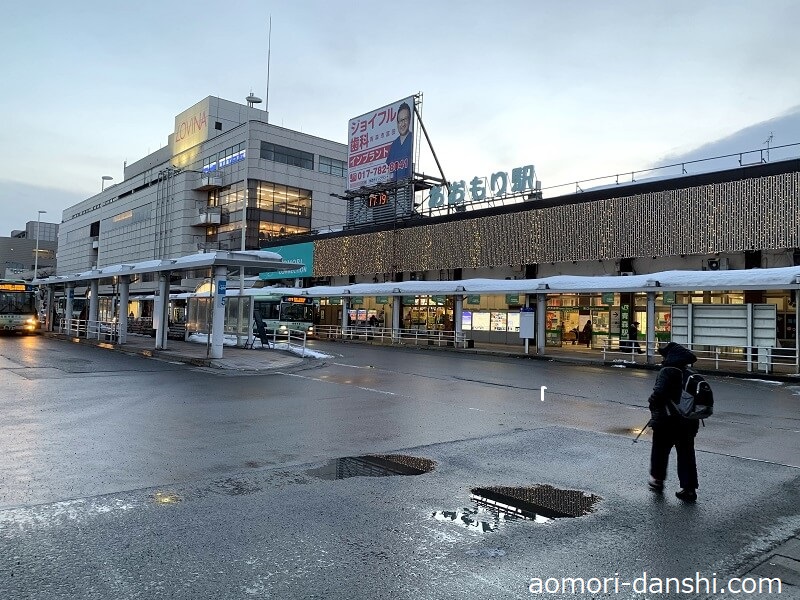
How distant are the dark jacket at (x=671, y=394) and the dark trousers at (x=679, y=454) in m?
0.07

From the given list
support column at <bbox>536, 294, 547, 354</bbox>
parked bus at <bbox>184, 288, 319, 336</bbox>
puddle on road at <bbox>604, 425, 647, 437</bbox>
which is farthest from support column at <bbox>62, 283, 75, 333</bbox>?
puddle on road at <bbox>604, 425, 647, 437</bbox>

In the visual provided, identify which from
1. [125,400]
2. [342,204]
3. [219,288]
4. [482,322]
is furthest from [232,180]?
[125,400]

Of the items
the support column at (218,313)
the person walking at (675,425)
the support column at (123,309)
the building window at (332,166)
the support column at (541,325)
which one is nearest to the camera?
the person walking at (675,425)

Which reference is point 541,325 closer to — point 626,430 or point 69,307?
point 626,430

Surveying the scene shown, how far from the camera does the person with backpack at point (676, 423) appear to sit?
617 centimetres

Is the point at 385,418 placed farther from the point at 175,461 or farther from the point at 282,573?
the point at 282,573

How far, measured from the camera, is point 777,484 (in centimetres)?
680

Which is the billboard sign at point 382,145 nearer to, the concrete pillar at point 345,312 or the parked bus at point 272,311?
the concrete pillar at point 345,312

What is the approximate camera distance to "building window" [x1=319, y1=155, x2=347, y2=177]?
67938mm

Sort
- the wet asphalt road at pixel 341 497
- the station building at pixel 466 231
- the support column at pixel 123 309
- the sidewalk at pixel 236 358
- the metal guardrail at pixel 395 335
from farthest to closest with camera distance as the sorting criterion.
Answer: the metal guardrail at pixel 395 335
the support column at pixel 123 309
the station building at pixel 466 231
the sidewalk at pixel 236 358
the wet asphalt road at pixel 341 497

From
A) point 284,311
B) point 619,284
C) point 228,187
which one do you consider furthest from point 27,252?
point 619,284

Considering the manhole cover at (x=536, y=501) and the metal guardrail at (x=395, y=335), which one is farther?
the metal guardrail at (x=395, y=335)

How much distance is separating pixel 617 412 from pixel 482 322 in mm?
26020

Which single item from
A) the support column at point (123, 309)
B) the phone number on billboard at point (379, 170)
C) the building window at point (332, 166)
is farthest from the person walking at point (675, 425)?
the building window at point (332, 166)
